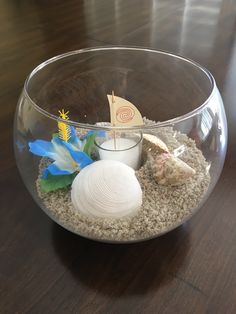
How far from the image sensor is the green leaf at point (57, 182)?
1.36 feet

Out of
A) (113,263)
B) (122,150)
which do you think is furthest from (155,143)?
(113,263)

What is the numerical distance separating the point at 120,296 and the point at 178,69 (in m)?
0.34

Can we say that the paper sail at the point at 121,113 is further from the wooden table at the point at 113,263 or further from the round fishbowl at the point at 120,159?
the wooden table at the point at 113,263

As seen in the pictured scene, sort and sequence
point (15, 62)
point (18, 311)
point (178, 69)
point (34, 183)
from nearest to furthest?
1. point (18, 311)
2. point (34, 183)
3. point (178, 69)
4. point (15, 62)

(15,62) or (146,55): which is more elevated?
(146,55)

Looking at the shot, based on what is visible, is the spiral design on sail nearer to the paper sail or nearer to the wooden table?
the paper sail

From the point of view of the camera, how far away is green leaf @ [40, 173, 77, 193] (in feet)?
1.36

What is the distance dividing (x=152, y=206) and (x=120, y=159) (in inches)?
2.6

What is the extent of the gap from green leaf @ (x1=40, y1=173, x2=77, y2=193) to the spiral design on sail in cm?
9

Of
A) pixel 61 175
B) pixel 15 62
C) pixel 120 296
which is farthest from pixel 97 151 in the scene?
pixel 15 62

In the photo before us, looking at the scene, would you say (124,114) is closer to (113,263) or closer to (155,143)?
(155,143)

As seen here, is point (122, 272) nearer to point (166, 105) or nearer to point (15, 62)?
A: point (166, 105)

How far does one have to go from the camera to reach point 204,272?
37 centimetres

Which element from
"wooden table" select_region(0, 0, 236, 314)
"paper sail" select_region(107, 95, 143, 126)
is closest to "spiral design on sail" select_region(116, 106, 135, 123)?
"paper sail" select_region(107, 95, 143, 126)
